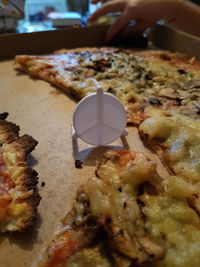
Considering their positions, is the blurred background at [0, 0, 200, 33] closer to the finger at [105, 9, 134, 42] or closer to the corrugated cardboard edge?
the finger at [105, 9, 134, 42]

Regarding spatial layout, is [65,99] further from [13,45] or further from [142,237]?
[142,237]

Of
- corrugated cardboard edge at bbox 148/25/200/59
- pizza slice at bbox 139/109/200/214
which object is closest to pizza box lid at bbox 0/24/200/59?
corrugated cardboard edge at bbox 148/25/200/59

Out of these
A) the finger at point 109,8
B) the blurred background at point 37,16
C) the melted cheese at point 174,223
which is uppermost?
the finger at point 109,8

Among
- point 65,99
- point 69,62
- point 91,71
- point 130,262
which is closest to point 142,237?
point 130,262

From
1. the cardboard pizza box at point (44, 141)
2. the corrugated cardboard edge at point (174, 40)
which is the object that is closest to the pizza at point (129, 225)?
the cardboard pizza box at point (44, 141)

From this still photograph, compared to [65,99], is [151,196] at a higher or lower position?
higher

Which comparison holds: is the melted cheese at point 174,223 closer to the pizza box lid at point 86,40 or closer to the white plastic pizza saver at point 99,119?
the white plastic pizza saver at point 99,119

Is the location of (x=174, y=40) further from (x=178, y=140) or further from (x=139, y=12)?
(x=178, y=140)
